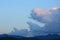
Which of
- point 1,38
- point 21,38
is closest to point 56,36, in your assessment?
point 21,38

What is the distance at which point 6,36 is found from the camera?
241 ft

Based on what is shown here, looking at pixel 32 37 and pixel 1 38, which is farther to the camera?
pixel 32 37

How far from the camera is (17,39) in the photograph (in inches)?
2857

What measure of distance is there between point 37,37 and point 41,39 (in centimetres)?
197

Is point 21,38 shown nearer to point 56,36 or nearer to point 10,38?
point 10,38

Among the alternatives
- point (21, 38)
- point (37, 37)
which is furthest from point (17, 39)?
point (37, 37)

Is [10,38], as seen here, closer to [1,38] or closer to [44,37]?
[1,38]

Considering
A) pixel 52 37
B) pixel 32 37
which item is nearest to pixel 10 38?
pixel 32 37

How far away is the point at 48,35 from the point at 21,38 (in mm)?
8125

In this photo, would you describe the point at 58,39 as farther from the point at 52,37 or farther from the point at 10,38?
the point at 10,38

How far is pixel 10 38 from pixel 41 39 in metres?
8.37

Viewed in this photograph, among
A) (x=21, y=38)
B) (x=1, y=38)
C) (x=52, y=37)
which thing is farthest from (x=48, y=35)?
(x=1, y=38)

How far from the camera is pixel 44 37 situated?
7488cm

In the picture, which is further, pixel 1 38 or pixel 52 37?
pixel 52 37
